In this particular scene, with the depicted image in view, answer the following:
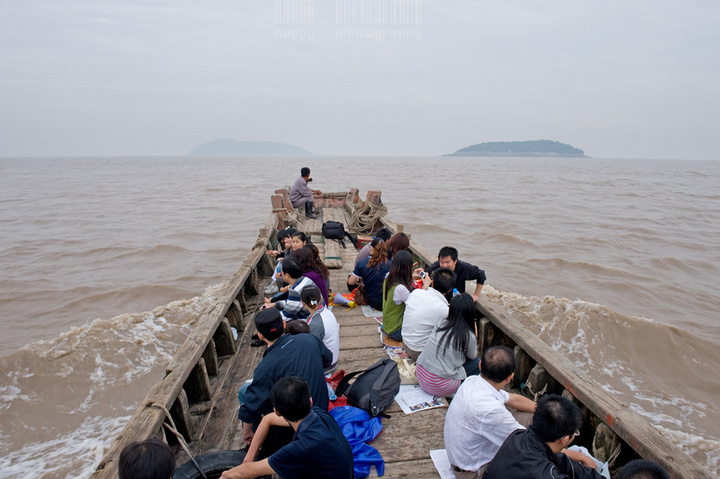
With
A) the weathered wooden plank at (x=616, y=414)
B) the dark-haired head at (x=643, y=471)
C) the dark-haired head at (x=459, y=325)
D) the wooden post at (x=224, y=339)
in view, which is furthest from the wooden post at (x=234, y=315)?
the dark-haired head at (x=643, y=471)

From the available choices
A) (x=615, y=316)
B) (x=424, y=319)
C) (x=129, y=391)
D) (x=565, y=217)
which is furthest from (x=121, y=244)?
(x=565, y=217)

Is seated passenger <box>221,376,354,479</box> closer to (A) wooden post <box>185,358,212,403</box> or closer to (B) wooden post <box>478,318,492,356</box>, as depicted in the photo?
(A) wooden post <box>185,358,212,403</box>

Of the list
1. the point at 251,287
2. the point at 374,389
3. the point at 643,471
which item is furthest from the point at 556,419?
the point at 251,287

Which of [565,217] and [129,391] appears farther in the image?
[565,217]

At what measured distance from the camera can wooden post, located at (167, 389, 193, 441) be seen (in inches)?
123

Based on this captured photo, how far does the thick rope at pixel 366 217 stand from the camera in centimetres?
997

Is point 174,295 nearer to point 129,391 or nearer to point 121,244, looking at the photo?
point 129,391

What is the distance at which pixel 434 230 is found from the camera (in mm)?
17891

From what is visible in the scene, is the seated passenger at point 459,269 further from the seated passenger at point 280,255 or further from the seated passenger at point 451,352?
the seated passenger at point 280,255

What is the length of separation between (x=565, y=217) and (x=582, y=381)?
2042 centimetres

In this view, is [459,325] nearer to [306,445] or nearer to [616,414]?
[616,414]

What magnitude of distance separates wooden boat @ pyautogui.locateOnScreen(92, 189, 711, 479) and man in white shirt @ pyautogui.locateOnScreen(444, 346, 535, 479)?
344 mm

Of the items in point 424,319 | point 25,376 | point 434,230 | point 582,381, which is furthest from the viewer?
point 434,230

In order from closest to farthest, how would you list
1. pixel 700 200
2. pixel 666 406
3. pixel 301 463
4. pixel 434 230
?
pixel 301 463 < pixel 666 406 < pixel 434 230 < pixel 700 200
